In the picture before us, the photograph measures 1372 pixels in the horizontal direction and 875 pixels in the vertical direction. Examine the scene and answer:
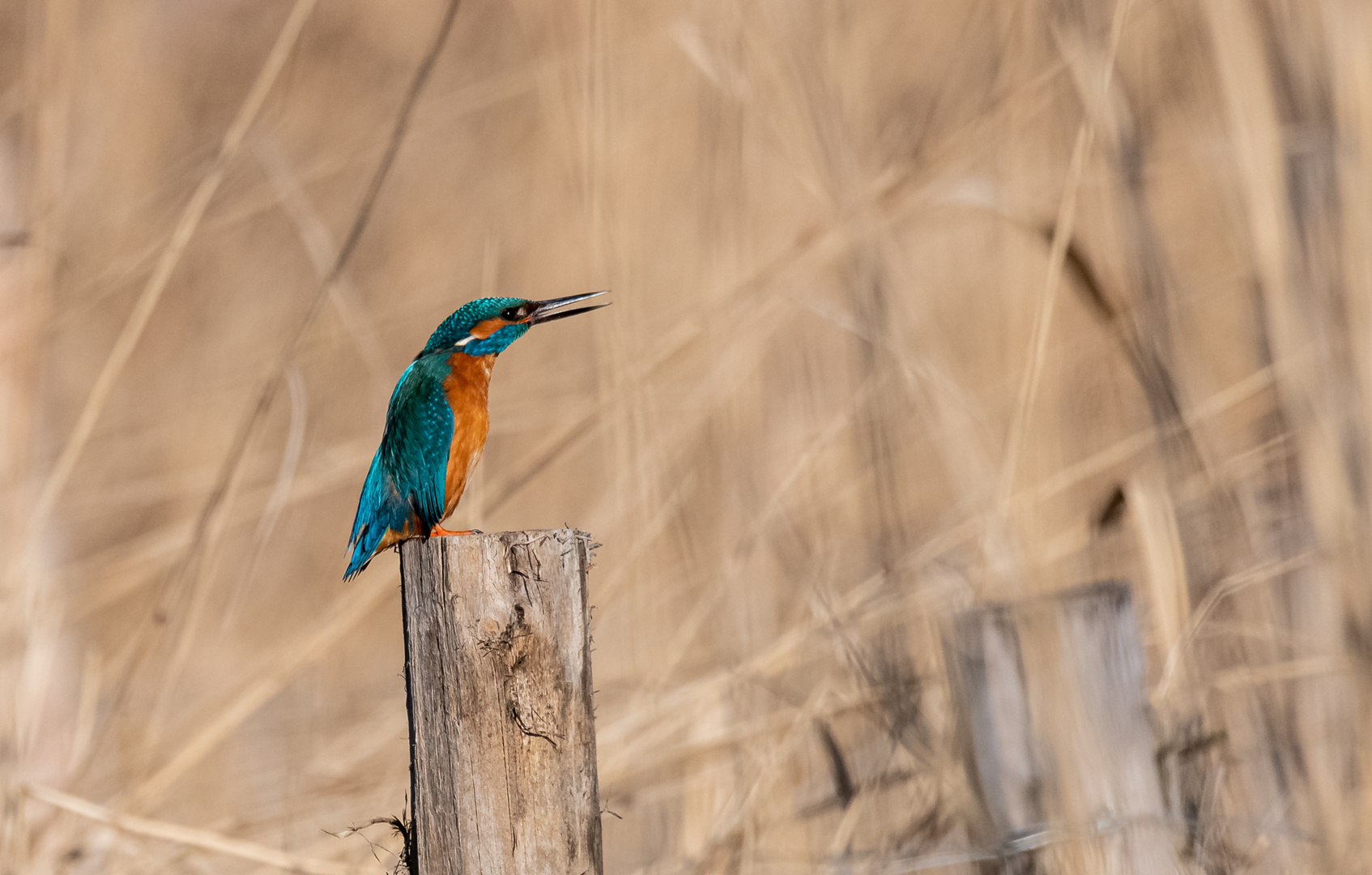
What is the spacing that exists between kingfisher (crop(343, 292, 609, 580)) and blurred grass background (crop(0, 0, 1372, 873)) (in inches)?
8.0

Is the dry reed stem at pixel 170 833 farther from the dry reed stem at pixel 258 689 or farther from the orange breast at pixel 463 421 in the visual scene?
the orange breast at pixel 463 421

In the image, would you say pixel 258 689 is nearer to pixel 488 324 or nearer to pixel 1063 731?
pixel 488 324

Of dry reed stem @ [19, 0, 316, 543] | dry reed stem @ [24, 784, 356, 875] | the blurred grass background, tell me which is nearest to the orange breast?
the blurred grass background

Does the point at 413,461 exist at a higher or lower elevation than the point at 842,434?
lower

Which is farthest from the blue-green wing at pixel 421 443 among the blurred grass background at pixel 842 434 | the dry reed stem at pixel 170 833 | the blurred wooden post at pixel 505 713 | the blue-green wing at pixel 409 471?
the dry reed stem at pixel 170 833

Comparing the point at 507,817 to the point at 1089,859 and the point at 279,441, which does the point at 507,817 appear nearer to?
the point at 1089,859

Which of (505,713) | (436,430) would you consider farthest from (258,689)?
(505,713)

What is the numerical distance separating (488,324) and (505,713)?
26.9 inches

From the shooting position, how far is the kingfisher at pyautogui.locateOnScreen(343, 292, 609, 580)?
1.33m

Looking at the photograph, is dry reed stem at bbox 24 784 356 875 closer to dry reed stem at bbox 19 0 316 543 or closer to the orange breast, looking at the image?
dry reed stem at bbox 19 0 316 543

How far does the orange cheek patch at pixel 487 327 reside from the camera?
1.46 m

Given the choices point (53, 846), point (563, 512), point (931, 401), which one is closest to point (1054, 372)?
point (931, 401)

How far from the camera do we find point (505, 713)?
92 centimetres

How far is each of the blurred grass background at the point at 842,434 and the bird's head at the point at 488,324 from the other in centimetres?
17
